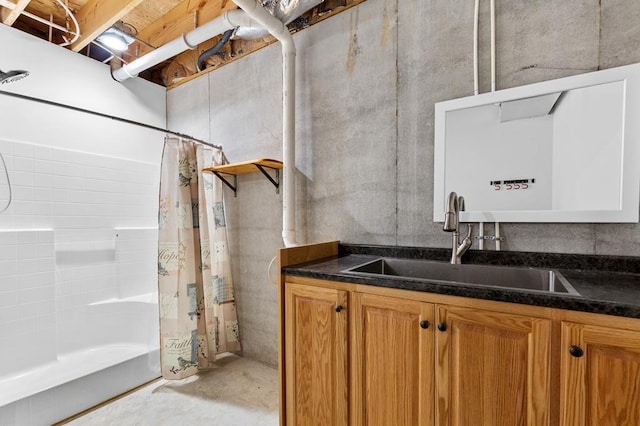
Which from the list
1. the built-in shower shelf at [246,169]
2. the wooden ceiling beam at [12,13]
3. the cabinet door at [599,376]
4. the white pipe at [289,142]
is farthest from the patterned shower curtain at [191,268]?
the cabinet door at [599,376]

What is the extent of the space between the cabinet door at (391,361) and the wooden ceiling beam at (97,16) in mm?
2417

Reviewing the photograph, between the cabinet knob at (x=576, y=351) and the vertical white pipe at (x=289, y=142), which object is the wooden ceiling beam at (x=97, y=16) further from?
the cabinet knob at (x=576, y=351)

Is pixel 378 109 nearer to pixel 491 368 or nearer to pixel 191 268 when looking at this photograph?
pixel 491 368

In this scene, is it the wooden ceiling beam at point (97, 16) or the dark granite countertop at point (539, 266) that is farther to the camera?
the wooden ceiling beam at point (97, 16)

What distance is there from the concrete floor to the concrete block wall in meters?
0.28

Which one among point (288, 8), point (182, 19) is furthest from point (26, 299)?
point (288, 8)

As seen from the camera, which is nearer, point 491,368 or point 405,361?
point 491,368

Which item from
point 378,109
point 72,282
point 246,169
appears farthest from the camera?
point 72,282

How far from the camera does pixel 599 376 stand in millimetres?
830

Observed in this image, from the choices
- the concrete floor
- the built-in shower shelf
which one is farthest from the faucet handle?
the concrete floor

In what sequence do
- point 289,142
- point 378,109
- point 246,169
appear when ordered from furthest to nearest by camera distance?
point 246,169, point 289,142, point 378,109

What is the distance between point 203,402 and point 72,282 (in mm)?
1536

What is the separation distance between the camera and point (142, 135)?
9.44 ft

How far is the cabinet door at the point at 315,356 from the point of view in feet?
4.15
